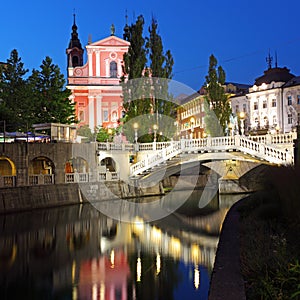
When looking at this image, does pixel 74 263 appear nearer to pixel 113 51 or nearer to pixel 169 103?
pixel 169 103

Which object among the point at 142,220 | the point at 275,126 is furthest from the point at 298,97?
the point at 142,220

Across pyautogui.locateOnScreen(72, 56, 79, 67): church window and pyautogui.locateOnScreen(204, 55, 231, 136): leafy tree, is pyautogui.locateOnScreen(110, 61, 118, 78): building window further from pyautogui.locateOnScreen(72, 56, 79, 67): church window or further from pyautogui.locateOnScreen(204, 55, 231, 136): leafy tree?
pyautogui.locateOnScreen(204, 55, 231, 136): leafy tree

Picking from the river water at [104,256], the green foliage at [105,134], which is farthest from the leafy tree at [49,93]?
the river water at [104,256]

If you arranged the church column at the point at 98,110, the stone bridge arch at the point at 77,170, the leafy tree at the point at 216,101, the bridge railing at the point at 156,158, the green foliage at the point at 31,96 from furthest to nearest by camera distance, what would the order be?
the church column at the point at 98,110 → the leafy tree at the point at 216,101 → the green foliage at the point at 31,96 → the bridge railing at the point at 156,158 → the stone bridge arch at the point at 77,170

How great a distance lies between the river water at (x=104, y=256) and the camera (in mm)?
13461

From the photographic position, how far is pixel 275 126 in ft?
216

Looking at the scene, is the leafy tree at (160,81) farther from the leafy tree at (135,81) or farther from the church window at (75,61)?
the church window at (75,61)

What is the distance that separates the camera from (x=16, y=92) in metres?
40.2

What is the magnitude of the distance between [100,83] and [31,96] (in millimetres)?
16893

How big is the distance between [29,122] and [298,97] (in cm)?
3830

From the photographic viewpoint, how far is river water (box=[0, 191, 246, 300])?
13.5 metres

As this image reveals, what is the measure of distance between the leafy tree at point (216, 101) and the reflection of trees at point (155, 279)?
26992 mm

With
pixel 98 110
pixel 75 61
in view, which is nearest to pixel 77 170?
pixel 98 110

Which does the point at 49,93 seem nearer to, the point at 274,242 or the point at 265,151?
the point at 265,151
